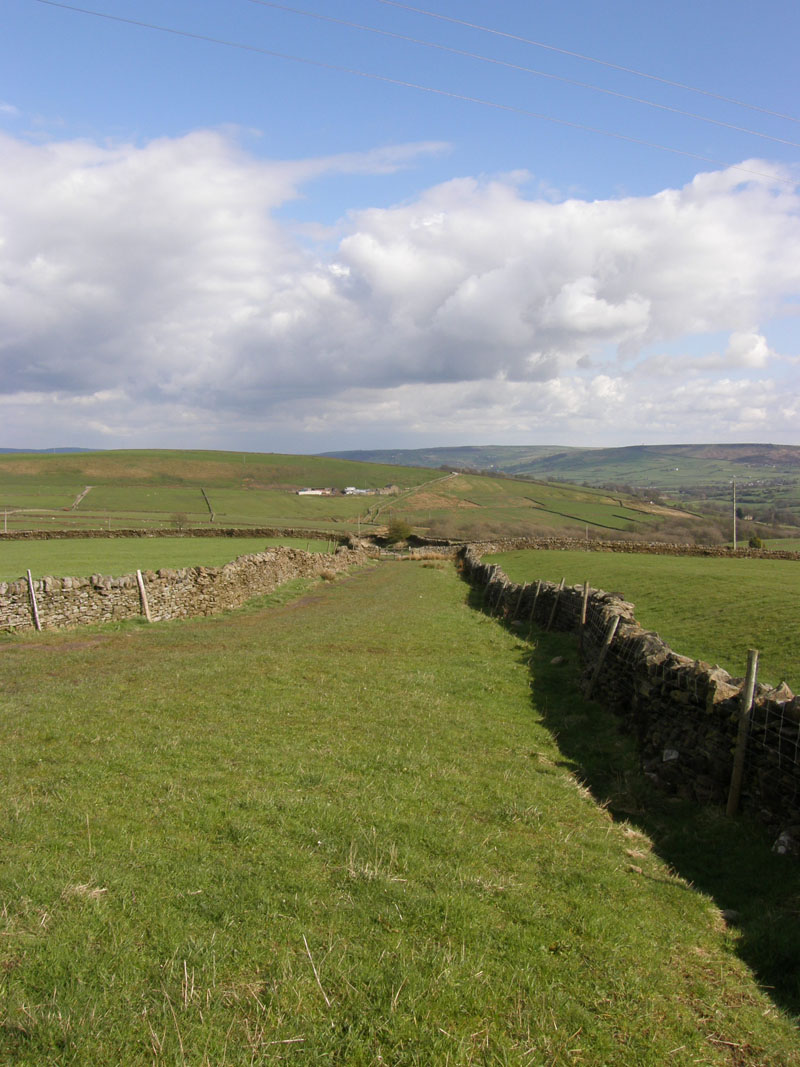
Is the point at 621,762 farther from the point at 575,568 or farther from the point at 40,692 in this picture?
the point at 575,568

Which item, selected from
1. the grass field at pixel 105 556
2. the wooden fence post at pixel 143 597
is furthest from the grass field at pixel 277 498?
the wooden fence post at pixel 143 597

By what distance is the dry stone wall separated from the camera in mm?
21203

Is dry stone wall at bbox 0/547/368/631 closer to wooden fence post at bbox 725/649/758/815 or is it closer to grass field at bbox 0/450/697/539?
wooden fence post at bbox 725/649/758/815

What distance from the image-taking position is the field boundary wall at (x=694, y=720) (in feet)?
26.6

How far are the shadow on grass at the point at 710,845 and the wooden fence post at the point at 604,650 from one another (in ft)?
1.62

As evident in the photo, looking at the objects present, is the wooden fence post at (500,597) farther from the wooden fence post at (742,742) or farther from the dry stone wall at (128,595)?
the wooden fence post at (742,742)

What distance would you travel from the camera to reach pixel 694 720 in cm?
988

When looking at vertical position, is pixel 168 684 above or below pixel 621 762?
above

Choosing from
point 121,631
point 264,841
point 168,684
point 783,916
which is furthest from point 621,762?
point 121,631

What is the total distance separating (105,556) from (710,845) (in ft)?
126

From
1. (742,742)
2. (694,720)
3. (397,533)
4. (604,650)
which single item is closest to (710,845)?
(742,742)

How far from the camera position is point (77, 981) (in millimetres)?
4238

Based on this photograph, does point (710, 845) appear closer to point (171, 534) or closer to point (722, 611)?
point (722, 611)

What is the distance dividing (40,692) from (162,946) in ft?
31.6
